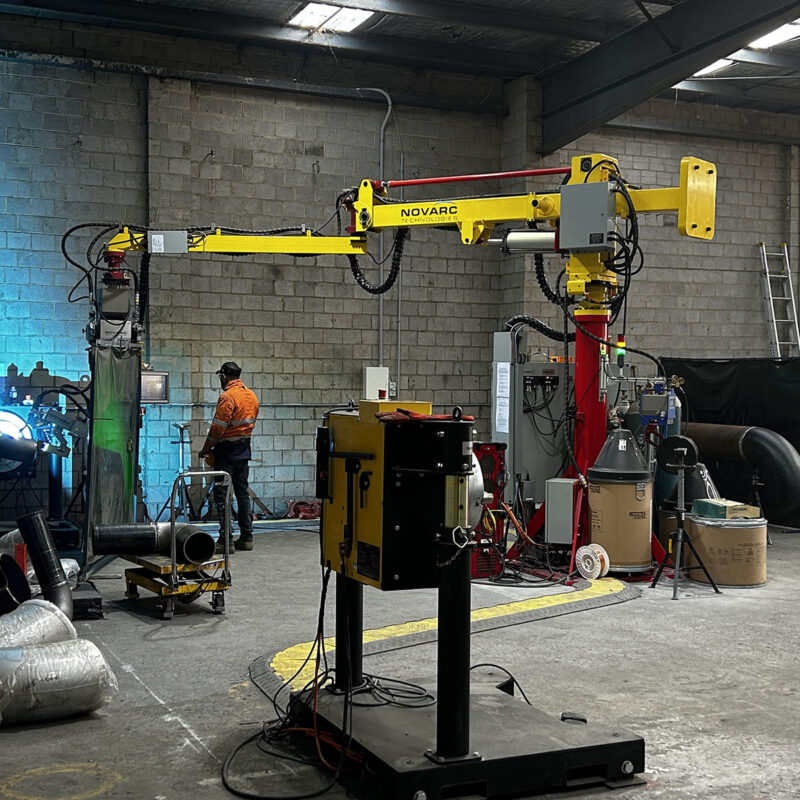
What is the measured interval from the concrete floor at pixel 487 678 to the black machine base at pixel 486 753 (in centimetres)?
11

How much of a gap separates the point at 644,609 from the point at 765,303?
7.66m

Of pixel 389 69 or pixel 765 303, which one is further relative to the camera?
pixel 765 303

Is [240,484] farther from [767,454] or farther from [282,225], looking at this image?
[767,454]

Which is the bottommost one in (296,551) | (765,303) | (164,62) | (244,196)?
(296,551)

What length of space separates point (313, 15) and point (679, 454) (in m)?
6.05

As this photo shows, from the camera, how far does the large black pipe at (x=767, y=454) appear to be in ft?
33.1

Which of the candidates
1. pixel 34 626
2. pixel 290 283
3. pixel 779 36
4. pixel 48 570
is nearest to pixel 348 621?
pixel 34 626

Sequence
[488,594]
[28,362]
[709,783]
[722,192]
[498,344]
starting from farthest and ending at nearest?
[722,192] → [28,362] → [498,344] → [488,594] → [709,783]

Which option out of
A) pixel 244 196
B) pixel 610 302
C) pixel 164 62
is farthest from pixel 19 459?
pixel 610 302

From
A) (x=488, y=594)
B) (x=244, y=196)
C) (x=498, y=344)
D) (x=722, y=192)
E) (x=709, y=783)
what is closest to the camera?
(x=709, y=783)

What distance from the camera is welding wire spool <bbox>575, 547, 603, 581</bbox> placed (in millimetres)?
8234

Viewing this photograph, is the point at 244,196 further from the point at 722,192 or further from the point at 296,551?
the point at 722,192

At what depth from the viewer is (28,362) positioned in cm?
1066

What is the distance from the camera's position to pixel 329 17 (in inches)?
426
